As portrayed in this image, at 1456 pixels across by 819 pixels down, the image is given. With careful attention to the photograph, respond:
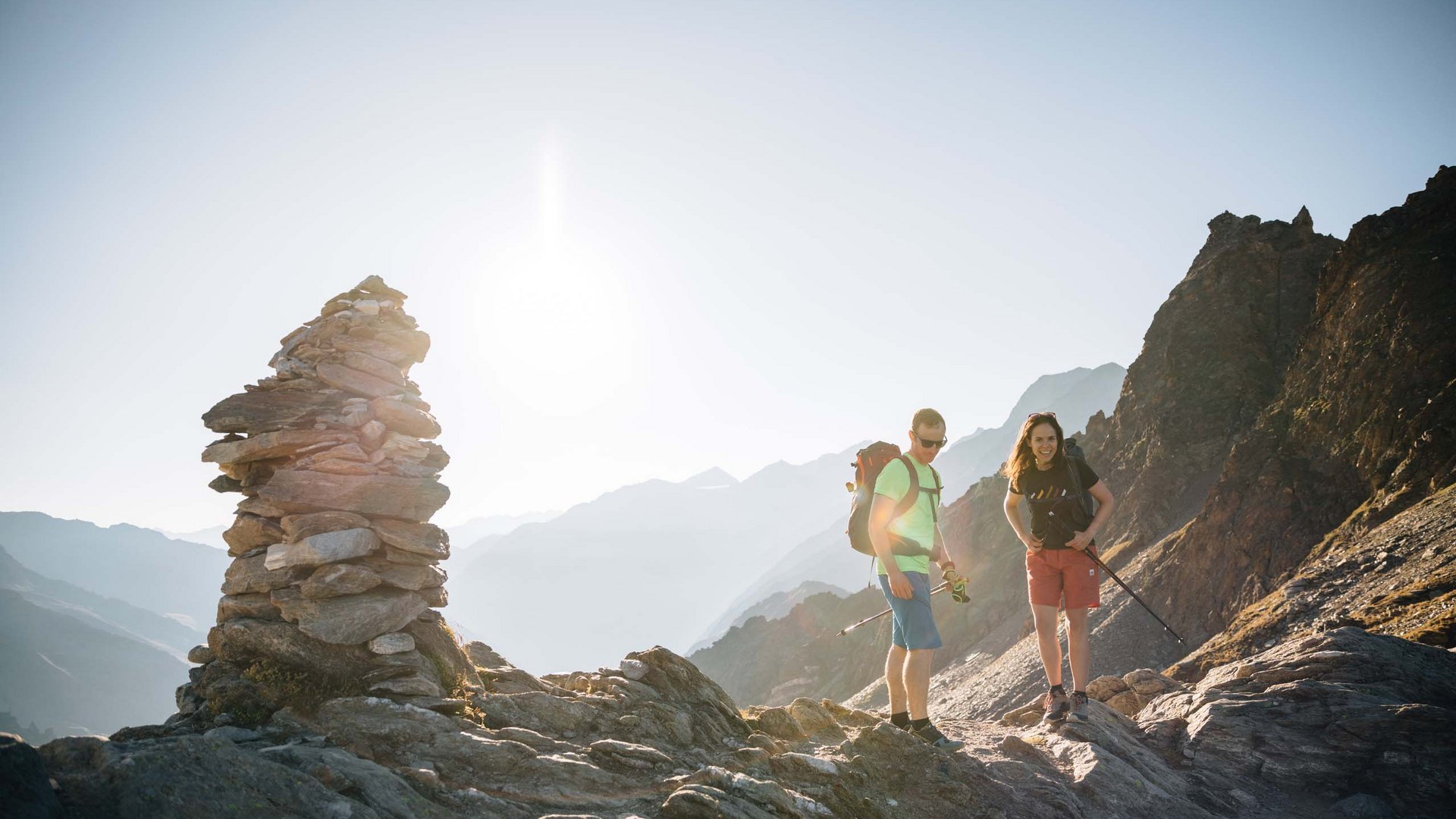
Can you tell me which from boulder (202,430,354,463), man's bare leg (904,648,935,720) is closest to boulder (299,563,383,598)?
boulder (202,430,354,463)

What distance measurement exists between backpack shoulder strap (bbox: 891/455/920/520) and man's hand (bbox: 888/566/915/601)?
60cm

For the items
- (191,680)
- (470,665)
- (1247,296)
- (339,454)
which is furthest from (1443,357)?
(191,680)

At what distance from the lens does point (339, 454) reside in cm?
1090

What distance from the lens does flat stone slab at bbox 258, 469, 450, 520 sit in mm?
10406

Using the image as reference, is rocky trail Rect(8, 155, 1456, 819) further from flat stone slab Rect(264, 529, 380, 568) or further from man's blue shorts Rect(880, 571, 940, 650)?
man's blue shorts Rect(880, 571, 940, 650)

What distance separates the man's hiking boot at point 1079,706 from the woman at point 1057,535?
0.01 m

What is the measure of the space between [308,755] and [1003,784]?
7.14 metres

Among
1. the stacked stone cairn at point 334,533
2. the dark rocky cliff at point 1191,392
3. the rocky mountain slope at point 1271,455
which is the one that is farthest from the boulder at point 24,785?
the dark rocky cliff at point 1191,392

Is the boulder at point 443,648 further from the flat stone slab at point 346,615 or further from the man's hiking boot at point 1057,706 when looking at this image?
the man's hiking boot at point 1057,706

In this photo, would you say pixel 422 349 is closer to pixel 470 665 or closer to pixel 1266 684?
pixel 470 665

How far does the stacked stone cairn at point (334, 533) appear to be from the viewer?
29.6 ft

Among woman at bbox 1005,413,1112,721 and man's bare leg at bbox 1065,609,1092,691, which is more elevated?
woman at bbox 1005,413,1112,721

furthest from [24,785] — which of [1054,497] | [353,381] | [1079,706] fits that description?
[1079,706]

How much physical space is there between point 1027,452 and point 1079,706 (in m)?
3.61
